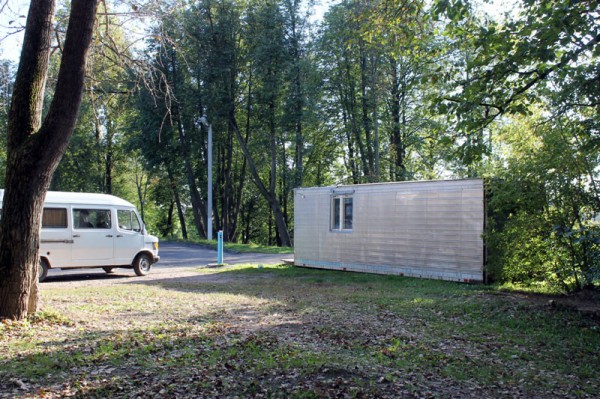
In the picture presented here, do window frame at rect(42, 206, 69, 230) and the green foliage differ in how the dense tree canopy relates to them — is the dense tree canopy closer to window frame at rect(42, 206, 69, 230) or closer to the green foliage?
the green foliage

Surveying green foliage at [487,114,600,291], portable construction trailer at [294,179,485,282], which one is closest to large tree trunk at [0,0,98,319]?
green foliage at [487,114,600,291]

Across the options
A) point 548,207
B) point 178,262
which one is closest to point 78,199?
point 178,262

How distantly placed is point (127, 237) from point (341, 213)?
657 centimetres

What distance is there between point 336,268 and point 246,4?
818 inches

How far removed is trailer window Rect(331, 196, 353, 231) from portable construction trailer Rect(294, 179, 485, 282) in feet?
0.09

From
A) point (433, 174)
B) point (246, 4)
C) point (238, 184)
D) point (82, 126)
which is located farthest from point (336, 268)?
point (82, 126)

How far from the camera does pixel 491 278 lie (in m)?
13.2

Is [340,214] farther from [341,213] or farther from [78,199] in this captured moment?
[78,199]

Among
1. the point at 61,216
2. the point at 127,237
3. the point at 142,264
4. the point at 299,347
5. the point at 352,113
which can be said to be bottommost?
the point at 299,347

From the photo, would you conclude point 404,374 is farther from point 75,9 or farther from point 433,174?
point 433,174

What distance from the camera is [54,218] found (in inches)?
567

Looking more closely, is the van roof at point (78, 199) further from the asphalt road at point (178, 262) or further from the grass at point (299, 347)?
the grass at point (299, 347)

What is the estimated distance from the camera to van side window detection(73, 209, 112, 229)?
14820 mm

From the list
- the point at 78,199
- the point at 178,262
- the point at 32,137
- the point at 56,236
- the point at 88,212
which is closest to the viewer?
the point at 32,137
